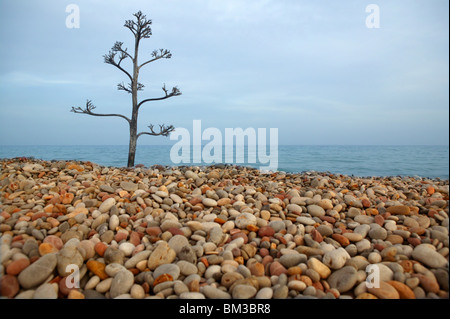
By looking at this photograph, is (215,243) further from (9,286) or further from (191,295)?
(9,286)

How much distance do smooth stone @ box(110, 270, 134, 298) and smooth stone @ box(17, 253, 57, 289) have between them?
1.74 feet

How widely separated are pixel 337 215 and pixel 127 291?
2.49 meters

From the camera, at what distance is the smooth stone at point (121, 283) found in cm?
239

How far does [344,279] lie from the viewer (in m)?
2.48

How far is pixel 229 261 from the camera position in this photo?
2.71 m

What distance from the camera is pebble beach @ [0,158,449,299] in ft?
7.86

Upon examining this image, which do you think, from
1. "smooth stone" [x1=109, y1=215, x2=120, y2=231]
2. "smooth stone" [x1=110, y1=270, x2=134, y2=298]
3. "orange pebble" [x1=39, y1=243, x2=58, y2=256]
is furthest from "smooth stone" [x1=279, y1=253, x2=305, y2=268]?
"orange pebble" [x1=39, y1=243, x2=58, y2=256]

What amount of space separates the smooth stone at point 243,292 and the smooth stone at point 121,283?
2.79ft

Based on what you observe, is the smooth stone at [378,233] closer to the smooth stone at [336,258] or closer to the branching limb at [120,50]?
the smooth stone at [336,258]

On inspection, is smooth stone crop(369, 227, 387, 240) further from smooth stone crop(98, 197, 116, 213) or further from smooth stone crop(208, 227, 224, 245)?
smooth stone crop(98, 197, 116, 213)

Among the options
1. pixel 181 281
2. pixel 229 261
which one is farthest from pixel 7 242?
pixel 229 261
